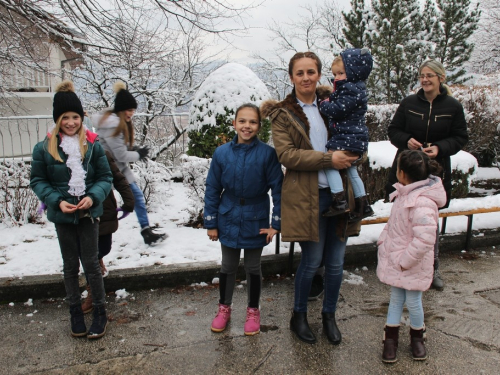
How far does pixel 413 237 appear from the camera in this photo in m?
2.64

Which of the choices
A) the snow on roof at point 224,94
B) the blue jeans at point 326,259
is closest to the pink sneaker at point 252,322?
the blue jeans at point 326,259

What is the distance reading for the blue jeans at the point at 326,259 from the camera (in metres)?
2.86

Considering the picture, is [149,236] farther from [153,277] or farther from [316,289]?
[316,289]

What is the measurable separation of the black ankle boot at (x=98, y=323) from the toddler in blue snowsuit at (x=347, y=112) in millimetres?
1734

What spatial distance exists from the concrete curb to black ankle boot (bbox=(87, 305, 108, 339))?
63 cm

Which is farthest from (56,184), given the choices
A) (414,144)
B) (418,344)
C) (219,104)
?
(414,144)

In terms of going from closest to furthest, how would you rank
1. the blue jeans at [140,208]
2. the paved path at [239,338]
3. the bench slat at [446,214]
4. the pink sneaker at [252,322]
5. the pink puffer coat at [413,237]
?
the pink puffer coat at [413,237]
the paved path at [239,338]
the pink sneaker at [252,322]
the bench slat at [446,214]
the blue jeans at [140,208]

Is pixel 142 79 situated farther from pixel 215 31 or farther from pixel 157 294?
pixel 157 294

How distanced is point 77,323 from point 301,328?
157cm

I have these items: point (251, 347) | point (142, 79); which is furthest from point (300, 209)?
point (142, 79)

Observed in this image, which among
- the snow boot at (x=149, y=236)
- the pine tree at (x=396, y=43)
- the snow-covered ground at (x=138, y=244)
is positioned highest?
the pine tree at (x=396, y=43)

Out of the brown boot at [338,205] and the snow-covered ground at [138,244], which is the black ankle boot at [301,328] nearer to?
the brown boot at [338,205]

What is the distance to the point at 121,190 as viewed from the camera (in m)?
3.60

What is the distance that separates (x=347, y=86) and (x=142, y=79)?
7.27 metres
